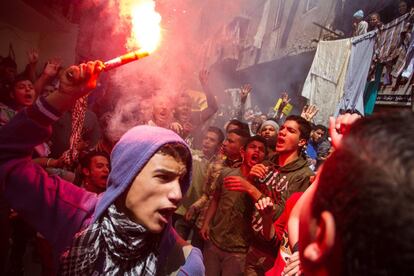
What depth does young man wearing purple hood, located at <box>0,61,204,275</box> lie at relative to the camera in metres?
1.66

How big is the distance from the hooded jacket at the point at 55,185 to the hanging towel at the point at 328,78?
21.2ft

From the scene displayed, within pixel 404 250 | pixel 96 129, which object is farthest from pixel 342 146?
pixel 96 129

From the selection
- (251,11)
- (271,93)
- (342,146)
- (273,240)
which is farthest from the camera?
(251,11)

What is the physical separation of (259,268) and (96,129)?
138 inches

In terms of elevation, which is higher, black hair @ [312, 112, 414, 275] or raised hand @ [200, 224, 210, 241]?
black hair @ [312, 112, 414, 275]

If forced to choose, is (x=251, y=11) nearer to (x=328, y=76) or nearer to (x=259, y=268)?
(x=328, y=76)

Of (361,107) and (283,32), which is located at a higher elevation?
(283,32)

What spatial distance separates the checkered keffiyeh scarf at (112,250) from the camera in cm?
167

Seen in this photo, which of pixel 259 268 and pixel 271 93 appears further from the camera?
pixel 271 93

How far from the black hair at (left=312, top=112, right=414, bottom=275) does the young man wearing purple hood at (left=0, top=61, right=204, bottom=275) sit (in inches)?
42.3

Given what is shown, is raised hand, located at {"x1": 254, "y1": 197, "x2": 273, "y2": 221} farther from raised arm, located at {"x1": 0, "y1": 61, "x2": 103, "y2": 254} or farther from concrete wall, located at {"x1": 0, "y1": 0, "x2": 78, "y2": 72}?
concrete wall, located at {"x1": 0, "y1": 0, "x2": 78, "y2": 72}

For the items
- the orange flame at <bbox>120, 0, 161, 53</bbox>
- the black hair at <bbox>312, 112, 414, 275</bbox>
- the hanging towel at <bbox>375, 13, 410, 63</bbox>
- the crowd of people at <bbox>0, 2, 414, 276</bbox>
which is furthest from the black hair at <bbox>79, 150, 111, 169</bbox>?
the hanging towel at <bbox>375, 13, 410, 63</bbox>

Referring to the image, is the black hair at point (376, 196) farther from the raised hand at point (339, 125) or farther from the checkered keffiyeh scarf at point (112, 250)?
the checkered keffiyeh scarf at point (112, 250)

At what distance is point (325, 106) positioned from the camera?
7.71 m
